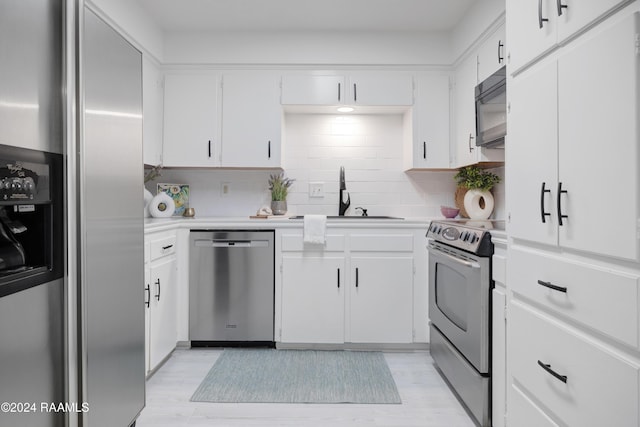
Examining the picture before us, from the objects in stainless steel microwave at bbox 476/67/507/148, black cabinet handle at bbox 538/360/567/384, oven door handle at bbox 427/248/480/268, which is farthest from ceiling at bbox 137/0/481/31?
black cabinet handle at bbox 538/360/567/384

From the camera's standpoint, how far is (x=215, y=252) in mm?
2775

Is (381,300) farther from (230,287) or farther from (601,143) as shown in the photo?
(601,143)

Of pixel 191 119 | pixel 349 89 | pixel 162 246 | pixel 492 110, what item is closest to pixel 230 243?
pixel 162 246

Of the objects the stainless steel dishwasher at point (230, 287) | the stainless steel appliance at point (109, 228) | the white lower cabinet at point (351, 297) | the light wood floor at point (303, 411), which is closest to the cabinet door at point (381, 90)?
the white lower cabinet at point (351, 297)

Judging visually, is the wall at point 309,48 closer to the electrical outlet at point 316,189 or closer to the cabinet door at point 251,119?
the cabinet door at point 251,119

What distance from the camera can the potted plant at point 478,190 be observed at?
283 centimetres

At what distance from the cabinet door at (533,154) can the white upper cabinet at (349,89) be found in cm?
159

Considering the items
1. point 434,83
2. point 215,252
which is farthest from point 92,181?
point 434,83

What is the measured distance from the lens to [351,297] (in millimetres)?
2785

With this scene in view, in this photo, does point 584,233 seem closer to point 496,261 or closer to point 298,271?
point 496,261

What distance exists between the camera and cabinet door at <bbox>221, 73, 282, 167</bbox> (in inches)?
121

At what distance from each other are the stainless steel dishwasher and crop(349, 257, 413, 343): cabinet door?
635 millimetres

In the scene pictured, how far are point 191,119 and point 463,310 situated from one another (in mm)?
2466

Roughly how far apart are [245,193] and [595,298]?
9.14ft
